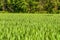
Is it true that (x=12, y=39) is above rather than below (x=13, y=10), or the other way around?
above

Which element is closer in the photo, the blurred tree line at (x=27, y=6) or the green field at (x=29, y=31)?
the green field at (x=29, y=31)

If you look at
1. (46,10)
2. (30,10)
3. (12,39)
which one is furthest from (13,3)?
(12,39)

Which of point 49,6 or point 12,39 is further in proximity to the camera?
point 49,6

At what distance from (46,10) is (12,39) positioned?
44072 mm

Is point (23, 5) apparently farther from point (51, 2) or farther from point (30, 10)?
point (51, 2)

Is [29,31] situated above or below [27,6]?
above

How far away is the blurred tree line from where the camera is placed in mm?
46312

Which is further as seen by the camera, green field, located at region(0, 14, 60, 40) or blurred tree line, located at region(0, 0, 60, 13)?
blurred tree line, located at region(0, 0, 60, 13)

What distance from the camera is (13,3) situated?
46781mm

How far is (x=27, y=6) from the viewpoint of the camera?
4762 centimetres

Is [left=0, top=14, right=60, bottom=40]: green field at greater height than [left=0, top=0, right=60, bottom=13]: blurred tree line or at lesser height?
greater

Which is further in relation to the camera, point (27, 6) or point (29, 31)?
point (27, 6)

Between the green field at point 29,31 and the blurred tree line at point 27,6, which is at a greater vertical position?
the green field at point 29,31

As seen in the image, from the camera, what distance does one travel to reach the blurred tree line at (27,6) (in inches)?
1823
